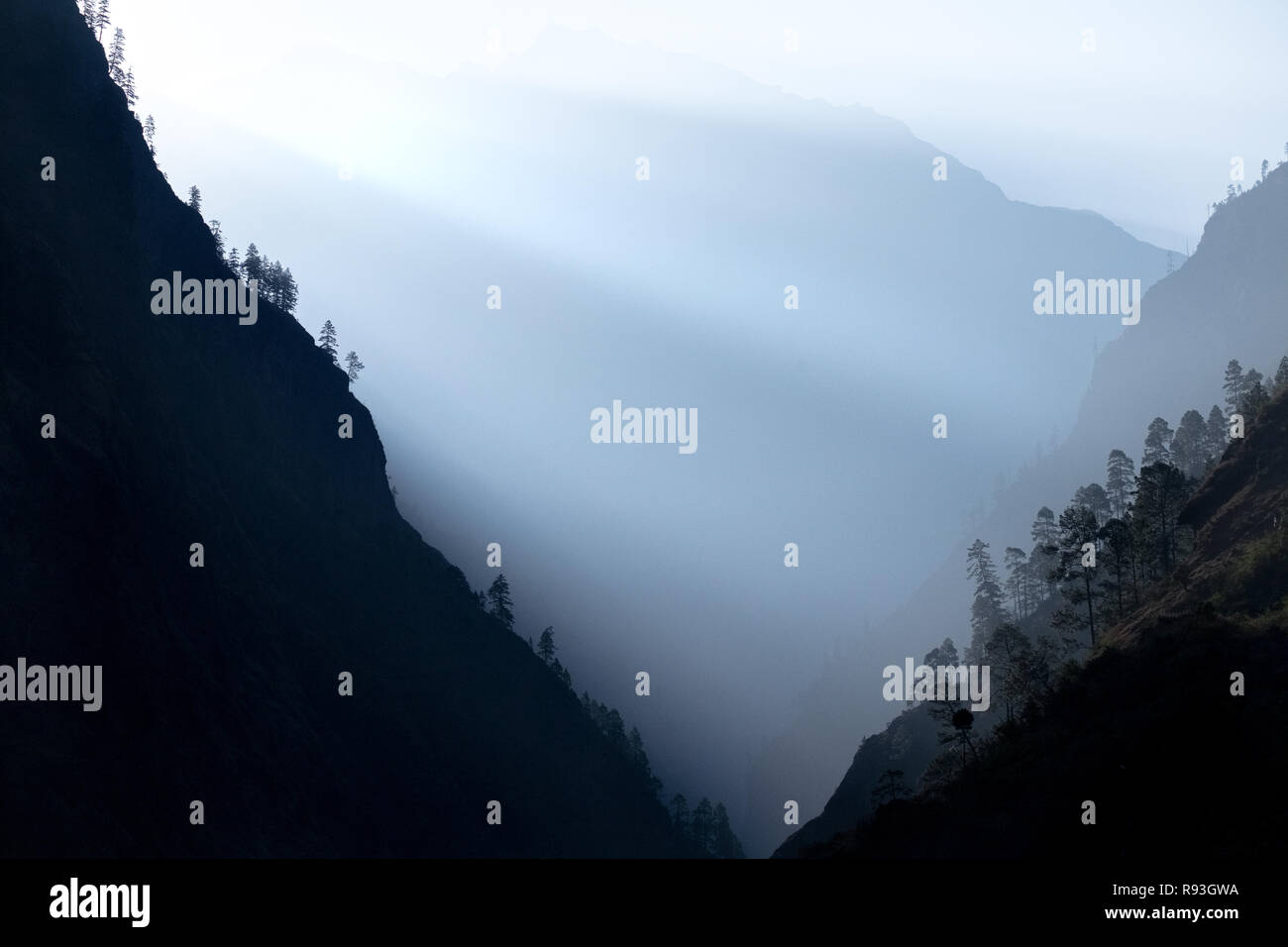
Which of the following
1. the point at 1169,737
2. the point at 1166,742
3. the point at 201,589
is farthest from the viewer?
the point at 201,589

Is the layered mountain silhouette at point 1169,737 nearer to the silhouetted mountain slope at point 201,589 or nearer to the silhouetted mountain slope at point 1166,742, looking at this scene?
the silhouetted mountain slope at point 1166,742

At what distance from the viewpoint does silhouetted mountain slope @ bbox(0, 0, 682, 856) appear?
44625mm

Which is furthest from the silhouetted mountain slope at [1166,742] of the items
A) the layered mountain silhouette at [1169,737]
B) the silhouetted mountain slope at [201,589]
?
the silhouetted mountain slope at [201,589]

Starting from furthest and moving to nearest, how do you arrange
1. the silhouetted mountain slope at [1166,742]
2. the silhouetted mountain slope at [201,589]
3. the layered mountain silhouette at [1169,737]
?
the silhouetted mountain slope at [201,589] < the layered mountain silhouette at [1169,737] < the silhouetted mountain slope at [1166,742]

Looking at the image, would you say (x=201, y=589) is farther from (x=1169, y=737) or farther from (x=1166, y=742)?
(x=1169, y=737)

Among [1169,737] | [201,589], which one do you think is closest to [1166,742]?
[1169,737]

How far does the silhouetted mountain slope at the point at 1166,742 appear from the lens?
36.2 m

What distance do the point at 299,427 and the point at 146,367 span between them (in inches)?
1022

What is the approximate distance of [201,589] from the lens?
57844 mm

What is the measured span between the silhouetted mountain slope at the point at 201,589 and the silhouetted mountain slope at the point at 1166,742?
107 feet

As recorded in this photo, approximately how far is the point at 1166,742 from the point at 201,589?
2024 inches

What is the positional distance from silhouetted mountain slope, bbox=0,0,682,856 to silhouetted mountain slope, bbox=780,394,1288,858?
32680 millimetres

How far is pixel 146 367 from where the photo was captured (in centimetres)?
6256
